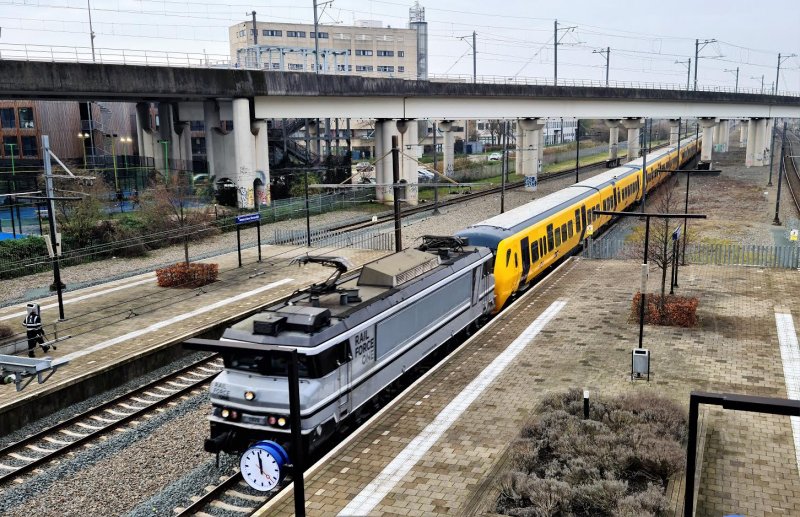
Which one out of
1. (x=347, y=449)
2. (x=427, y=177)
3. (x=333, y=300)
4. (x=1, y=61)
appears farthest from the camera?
(x=427, y=177)

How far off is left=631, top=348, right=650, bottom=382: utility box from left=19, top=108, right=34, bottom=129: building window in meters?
56.2

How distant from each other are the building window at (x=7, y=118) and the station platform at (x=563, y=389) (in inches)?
1942

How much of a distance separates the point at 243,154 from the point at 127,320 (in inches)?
936

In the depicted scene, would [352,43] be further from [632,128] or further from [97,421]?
[97,421]

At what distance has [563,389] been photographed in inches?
653

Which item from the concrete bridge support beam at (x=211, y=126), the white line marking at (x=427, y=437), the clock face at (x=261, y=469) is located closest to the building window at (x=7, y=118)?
the concrete bridge support beam at (x=211, y=126)

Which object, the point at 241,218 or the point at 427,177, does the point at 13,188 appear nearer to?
the point at 241,218

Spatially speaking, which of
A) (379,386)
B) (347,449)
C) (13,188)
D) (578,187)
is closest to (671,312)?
(379,386)

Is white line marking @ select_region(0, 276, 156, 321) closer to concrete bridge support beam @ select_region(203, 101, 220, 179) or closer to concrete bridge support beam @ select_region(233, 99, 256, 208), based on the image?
concrete bridge support beam @ select_region(233, 99, 256, 208)

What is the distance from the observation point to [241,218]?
3053cm

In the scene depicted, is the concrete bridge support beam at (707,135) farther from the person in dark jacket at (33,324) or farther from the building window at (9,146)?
the person in dark jacket at (33,324)

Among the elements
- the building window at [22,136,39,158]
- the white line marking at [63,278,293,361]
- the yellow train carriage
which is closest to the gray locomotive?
the yellow train carriage

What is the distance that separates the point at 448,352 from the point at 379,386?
532cm

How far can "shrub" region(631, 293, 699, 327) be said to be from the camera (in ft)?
71.6
